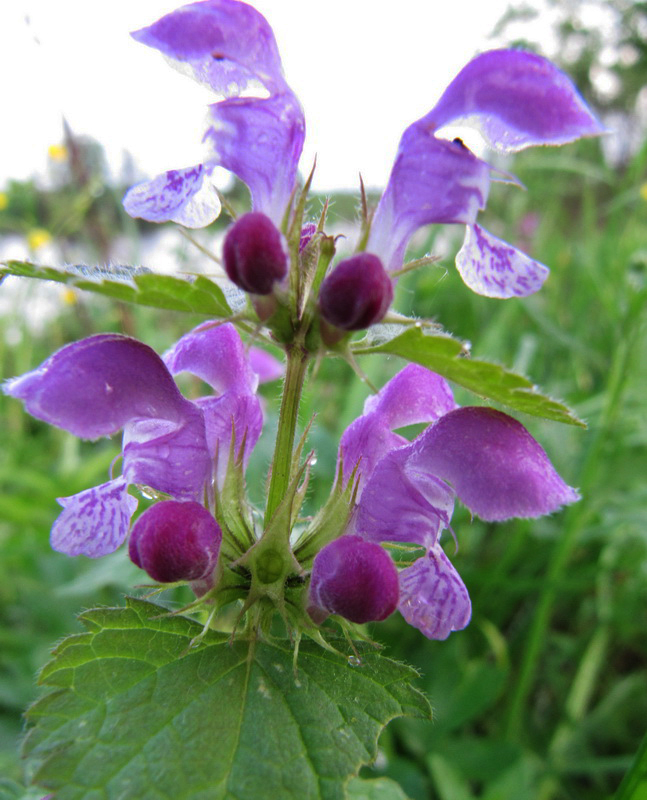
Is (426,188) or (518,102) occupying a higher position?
(518,102)

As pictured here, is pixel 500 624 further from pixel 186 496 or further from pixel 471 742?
pixel 186 496

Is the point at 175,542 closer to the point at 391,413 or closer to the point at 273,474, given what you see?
the point at 273,474

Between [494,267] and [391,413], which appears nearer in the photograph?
[494,267]

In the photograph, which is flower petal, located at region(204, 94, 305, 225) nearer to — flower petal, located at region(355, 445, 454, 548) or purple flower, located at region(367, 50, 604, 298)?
purple flower, located at region(367, 50, 604, 298)

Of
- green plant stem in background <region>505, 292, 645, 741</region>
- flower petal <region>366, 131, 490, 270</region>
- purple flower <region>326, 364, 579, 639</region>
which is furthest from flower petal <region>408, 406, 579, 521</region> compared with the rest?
green plant stem in background <region>505, 292, 645, 741</region>

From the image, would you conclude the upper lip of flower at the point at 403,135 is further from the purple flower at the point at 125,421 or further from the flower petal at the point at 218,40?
the purple flower at the point at 125,421

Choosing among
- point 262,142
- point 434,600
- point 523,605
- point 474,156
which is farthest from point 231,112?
point 523,605

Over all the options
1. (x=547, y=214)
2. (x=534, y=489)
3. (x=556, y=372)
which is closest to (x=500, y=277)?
(x=534, y=489)
